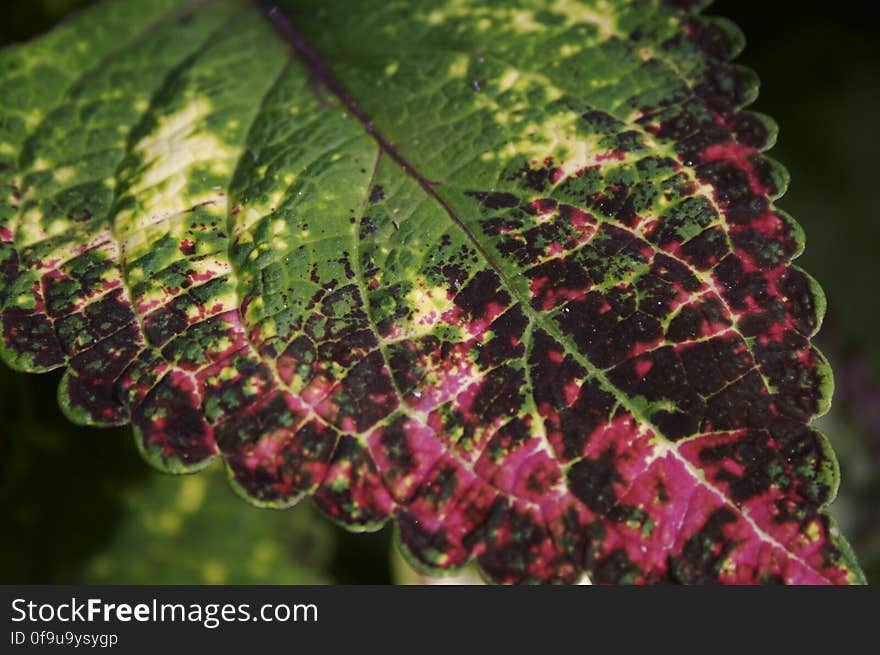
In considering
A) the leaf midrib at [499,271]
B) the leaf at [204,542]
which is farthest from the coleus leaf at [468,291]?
the leaf at [204,542]

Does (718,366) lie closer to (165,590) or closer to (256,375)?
(256,375)

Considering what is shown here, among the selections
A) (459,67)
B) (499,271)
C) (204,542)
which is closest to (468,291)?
(499,271)

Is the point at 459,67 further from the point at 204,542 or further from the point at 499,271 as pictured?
the point at 204,542

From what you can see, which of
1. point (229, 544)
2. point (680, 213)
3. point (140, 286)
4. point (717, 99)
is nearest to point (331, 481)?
point (140, 286)

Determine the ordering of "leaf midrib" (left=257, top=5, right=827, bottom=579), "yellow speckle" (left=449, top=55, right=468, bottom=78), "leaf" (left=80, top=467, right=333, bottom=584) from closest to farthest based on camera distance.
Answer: "leaf midrib" (left=257, top=5, right=827, bottom=579) → "yellow speckle" (left=449, top=55, right=468, bottom=78) → "leaf" (left=80, top=467, right=333, bottom=584)

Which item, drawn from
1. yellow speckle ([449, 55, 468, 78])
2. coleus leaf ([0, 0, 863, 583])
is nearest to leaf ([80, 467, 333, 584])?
coleus leaf ([0, 0, 863, 583])

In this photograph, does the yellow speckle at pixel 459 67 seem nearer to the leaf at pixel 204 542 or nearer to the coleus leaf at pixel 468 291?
the coleus leaf at pixel 468 291

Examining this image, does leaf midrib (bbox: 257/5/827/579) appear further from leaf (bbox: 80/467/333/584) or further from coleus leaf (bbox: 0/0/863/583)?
leaf (bbox: 80/467/333/584)

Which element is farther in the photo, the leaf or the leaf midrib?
the leaf
